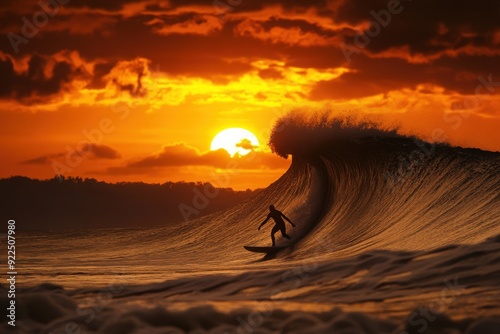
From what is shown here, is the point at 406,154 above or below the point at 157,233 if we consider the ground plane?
above

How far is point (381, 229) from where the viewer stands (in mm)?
16922

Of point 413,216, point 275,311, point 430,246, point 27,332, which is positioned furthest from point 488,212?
point 27,332

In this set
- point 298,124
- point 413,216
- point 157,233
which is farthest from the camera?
point 157,233

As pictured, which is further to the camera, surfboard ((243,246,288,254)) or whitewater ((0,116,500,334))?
surfboard ((243,246,288,254))

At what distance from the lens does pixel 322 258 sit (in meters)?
15.3

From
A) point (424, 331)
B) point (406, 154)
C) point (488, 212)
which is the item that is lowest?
point (424, 331)

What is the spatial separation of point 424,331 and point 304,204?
14.5 metres

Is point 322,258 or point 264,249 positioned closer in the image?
point 322,258

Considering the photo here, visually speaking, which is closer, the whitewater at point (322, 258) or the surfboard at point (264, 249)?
the whitewater at point (322, 258)

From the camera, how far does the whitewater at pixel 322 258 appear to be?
768cm

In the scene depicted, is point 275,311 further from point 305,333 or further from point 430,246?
point 430,246

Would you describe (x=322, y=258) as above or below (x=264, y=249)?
below

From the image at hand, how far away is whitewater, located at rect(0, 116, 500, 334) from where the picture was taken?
7.68 meters

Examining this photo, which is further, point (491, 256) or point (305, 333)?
point (491, 256)
